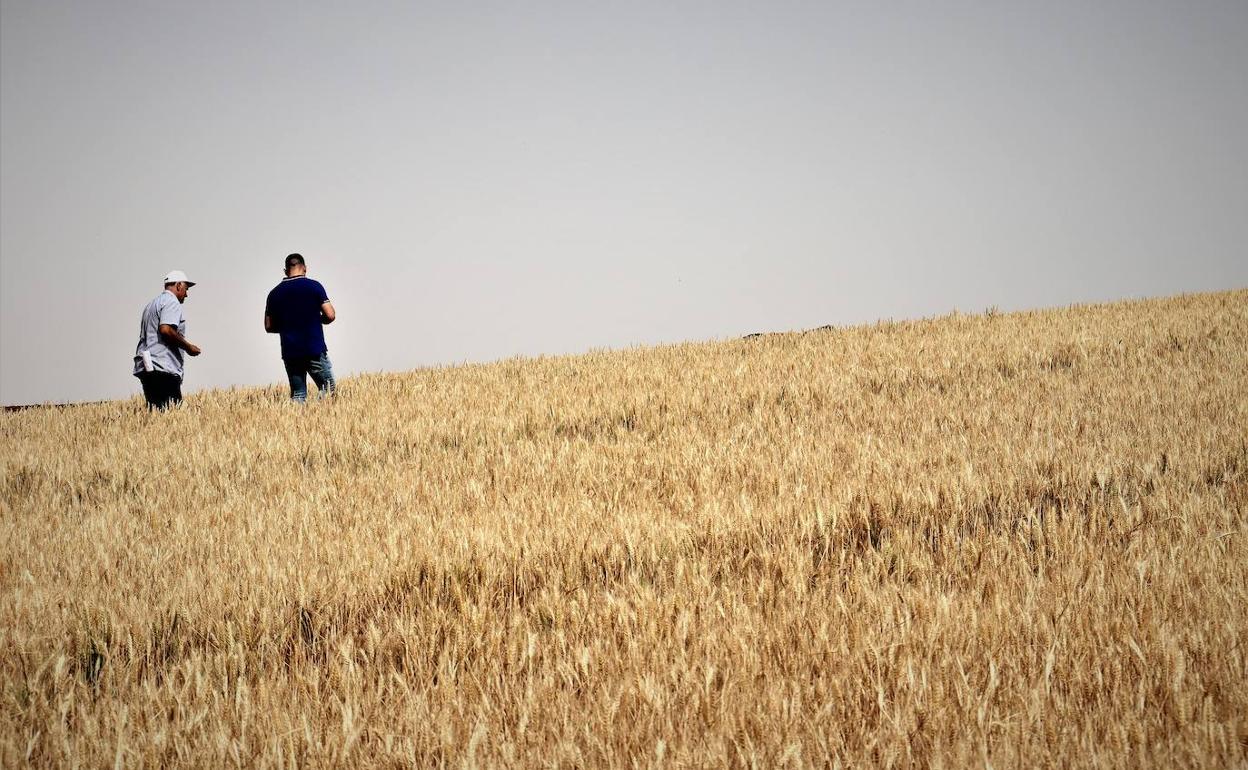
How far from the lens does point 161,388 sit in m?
8.91

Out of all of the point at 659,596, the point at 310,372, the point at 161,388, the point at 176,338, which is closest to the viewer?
the point at 659,596

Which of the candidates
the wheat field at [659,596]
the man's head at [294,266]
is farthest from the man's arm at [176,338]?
the wheat field at [659,596]

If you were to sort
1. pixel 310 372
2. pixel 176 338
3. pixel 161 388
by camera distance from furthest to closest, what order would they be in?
pixel 310 372 < pixel 161 388 < pixel 176 338

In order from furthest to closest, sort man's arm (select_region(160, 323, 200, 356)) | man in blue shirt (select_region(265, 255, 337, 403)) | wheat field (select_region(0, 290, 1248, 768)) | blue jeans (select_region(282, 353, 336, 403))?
blue jeans (select_region(282, 353, 336, 403)) → man in blue shirt (select_region(265, 255, 337, 403)) → man's arm (select_region(160, 323, 200, 356)) → wheat field (select_region(0, 290, 1248, 768))

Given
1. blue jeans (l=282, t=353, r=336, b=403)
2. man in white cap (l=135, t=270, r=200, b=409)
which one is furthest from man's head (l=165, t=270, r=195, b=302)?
blue jeans (l=282, t=353, r=336, b=403)

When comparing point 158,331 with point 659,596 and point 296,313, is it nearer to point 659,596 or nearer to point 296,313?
point 296,313

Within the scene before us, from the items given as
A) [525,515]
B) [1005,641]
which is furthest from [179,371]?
[1005,641]

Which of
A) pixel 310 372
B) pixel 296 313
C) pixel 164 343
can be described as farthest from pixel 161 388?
pixel 296 313

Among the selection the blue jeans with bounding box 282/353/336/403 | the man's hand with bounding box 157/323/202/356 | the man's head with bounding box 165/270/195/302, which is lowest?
the blue jeans with bounding box 282/353/336/403

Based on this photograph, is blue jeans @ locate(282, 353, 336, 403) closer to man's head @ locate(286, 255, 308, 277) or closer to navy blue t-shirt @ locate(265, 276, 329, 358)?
navy blue t-shirt @ locate(265, 276, 329, 358)

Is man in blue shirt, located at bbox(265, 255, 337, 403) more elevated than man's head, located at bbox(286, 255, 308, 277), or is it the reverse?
man's head, located at bbox(286, 255, 308, 277)

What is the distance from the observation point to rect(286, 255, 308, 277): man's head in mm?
9156

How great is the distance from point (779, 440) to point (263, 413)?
6.35 m

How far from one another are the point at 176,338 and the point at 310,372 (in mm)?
1601
